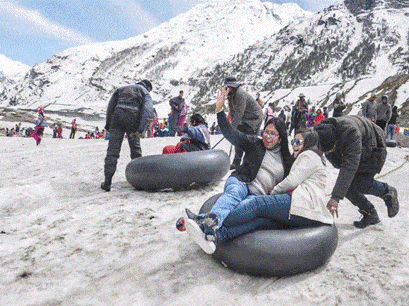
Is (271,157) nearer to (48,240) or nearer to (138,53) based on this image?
(48,240)

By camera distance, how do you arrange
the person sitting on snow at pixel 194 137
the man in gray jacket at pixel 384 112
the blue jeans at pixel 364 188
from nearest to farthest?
1. the blue jeans at pixel 364 188
2. the person sitting on snow at pixel 194 137
3. the man in gray jacket at pixel 384 112

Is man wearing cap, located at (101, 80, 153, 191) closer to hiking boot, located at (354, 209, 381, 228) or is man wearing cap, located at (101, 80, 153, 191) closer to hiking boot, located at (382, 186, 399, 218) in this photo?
hiking boot, located at (354, 209, 381, 228)

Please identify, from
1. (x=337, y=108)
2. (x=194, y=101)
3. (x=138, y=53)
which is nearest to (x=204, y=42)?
(x=138, y=53)

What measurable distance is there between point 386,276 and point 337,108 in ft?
24.4

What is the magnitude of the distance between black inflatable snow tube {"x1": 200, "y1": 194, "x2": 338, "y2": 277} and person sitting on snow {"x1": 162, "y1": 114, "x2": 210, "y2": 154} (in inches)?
104

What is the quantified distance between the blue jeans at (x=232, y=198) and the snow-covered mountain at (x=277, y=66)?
39.1m

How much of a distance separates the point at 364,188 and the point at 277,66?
4580 inches

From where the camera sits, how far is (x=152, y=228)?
3465mm

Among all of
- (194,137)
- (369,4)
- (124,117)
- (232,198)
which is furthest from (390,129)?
(369,4)

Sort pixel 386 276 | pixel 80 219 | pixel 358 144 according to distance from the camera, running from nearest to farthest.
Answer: pixel 386 276 → pixel 358 144 → pixel 80 219

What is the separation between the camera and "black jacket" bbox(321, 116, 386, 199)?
2963 millimetres

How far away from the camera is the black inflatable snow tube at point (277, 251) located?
246cm

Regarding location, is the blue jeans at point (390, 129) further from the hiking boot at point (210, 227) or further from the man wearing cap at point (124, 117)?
the hiking boot at point (210, 227)

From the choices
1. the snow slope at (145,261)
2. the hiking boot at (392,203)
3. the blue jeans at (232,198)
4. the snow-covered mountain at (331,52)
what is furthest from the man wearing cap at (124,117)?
the snow-covered mountain at (331,52)
